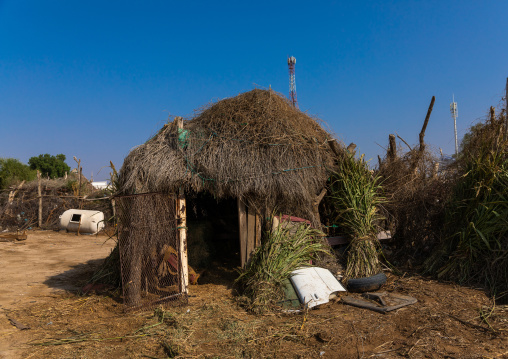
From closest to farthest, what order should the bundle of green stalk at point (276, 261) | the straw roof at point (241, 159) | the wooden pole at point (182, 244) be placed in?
the bundle of green stalk at point (276, 261) → the wooden pole at point (182, 244) → the straw roof at point (241, 159)

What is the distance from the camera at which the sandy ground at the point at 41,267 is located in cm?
673

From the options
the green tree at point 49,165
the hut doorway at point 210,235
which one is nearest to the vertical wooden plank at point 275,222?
the hut doorway at point 210,235

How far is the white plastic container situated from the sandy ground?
0.38 metres

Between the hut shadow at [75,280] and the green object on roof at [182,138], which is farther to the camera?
the hut shadow at [75,280]

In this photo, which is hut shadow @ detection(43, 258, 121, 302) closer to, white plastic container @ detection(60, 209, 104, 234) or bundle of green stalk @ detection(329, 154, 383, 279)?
bundle of green stalk @ detection(329, 154, 383, 279)

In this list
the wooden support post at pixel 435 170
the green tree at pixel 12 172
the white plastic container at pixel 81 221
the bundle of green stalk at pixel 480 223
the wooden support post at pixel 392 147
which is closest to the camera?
the bundle of green stalk at pixel 480 223

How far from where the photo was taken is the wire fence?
616 centimetres

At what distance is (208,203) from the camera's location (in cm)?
997

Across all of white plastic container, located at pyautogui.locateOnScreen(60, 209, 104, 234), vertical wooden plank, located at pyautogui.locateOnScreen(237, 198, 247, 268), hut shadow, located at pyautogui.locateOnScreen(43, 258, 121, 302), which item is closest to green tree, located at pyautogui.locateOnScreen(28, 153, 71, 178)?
white plastic container, located at pyautogui.locateOnScreen(60, 209, 104, 234)

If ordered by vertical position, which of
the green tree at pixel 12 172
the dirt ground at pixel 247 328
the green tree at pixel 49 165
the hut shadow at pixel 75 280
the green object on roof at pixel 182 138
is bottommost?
the dirt ground at pixel 247 328

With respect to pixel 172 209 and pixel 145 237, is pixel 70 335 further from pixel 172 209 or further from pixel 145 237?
pixel 172 209

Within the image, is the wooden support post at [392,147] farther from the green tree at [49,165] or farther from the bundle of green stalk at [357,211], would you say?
the green tree at [49,165]

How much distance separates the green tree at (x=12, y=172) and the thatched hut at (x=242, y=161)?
22571mm

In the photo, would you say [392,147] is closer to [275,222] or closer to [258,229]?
[275,222]
